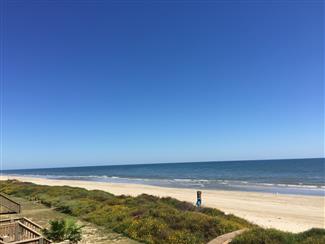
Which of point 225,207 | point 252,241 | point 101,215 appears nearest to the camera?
point 252,241

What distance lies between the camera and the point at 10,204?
1839 cm

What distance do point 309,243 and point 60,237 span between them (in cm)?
756

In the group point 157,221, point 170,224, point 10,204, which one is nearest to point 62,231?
point 157,221

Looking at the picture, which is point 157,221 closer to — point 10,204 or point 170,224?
point 170,224

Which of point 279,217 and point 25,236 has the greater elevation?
point 25,236

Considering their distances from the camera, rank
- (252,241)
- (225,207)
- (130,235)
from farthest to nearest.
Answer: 1. (225,207)
2. (130,235)
3. (252,241)

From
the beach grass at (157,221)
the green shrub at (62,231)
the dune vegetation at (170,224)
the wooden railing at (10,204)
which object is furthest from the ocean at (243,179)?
the green shrub at (62,231)

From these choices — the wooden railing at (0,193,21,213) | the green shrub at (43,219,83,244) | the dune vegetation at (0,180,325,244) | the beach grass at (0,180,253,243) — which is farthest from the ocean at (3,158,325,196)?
the green shrub at (43,219,83,244)

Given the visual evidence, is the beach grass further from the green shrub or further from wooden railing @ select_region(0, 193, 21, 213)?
the green shrub

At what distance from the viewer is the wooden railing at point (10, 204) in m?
17.7

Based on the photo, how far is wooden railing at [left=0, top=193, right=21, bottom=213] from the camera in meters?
17.7

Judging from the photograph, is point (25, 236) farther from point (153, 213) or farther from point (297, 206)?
point (297, 206)

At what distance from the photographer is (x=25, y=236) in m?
10.5

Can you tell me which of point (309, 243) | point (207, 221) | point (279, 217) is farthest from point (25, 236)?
point (279, 217)
